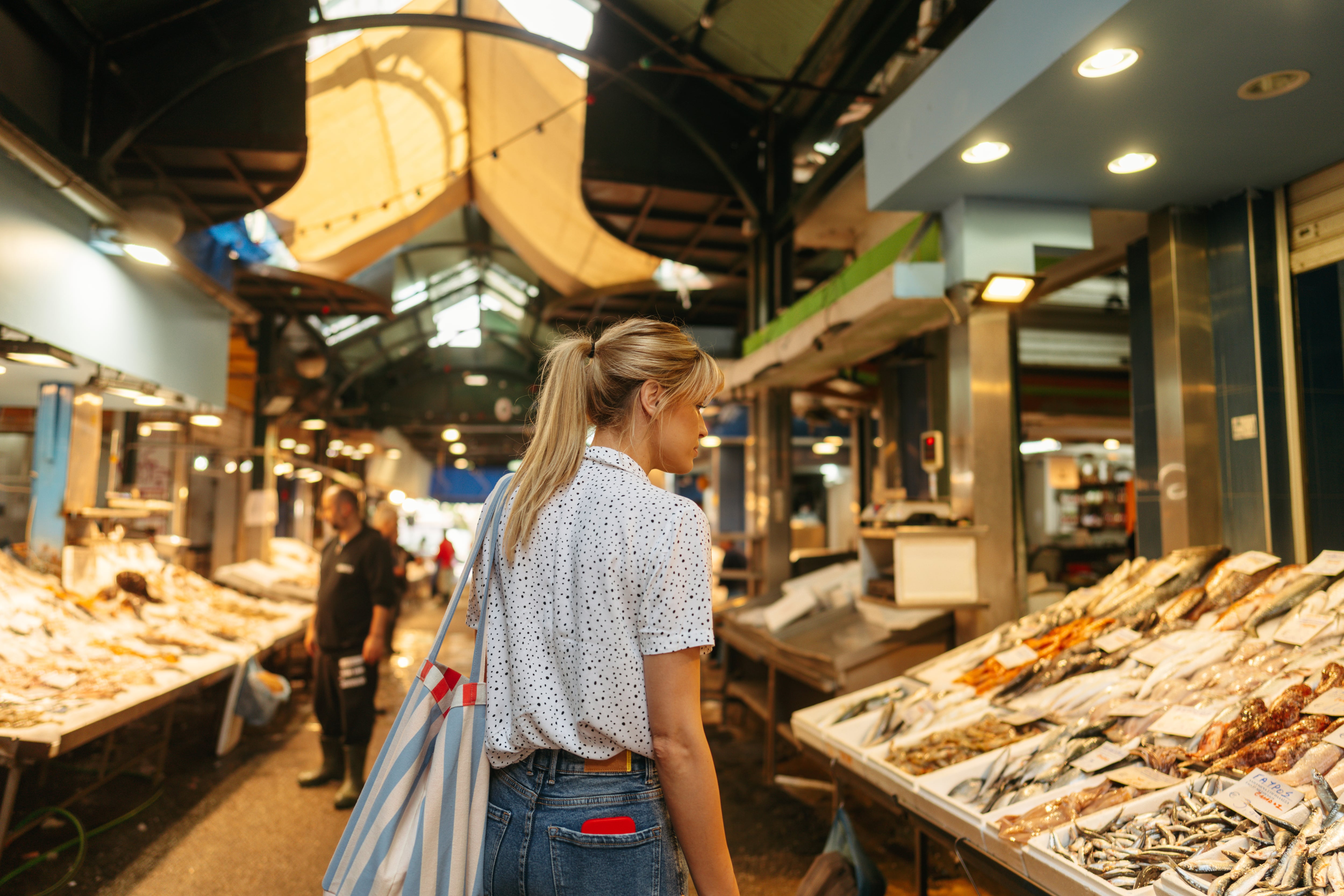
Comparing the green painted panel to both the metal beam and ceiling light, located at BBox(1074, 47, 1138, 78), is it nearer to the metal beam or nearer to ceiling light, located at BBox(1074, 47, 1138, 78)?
ceiling light, located at BBox(1074, 47, 1138, 78)

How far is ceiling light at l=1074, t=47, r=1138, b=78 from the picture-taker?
2465 millimetres

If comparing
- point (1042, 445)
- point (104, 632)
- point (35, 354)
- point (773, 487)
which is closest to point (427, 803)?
point (35, 354)

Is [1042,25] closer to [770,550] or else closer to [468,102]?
[770,550]

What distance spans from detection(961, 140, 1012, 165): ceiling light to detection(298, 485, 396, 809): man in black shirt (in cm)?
371

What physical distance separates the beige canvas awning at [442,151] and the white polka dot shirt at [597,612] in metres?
7.13

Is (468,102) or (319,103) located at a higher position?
(468,102)

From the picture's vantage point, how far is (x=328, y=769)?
531 cm

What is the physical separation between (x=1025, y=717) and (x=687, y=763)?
2.07 m

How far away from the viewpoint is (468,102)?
397 inches

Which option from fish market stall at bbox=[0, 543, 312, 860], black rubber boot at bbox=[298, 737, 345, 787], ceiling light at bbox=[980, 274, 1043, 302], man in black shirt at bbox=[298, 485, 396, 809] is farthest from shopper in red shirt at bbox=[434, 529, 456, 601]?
ceiling light at bbox=[980, 274, 1043, 302]

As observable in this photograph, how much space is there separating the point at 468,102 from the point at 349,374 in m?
11.5

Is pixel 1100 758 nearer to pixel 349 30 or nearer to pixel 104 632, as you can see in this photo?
pixel 104 632

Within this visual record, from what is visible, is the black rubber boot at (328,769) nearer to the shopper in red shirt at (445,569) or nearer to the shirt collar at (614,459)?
the shirt collar at (614,459)

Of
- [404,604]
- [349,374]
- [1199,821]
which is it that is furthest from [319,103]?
[349,374]
